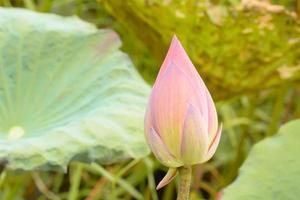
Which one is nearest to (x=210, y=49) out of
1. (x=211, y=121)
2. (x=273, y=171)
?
(x=273, y=171)

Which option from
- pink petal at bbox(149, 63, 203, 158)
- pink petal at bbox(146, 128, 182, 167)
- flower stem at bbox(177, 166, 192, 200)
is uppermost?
pink petal at bbox(149, 63, 203, 158)

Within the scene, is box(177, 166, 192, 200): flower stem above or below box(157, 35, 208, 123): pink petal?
below

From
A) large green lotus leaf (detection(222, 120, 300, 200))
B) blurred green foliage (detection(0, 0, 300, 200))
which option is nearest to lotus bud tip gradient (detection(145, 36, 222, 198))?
large green lotus leaf (detection(222, 120, 300, 200))

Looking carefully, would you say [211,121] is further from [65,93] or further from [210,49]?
[210,49]

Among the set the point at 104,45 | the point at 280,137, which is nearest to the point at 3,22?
the point at 104,45

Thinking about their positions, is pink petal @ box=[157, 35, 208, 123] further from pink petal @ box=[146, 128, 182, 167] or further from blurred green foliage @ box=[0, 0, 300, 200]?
blurred green foliage @ box=[0, 0, 300, 200]

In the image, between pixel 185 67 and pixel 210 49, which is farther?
pixel 210 49

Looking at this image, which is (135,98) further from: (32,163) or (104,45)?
(32,163)

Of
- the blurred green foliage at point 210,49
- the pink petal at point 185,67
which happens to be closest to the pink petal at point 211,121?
the pink petal at point 185,67
